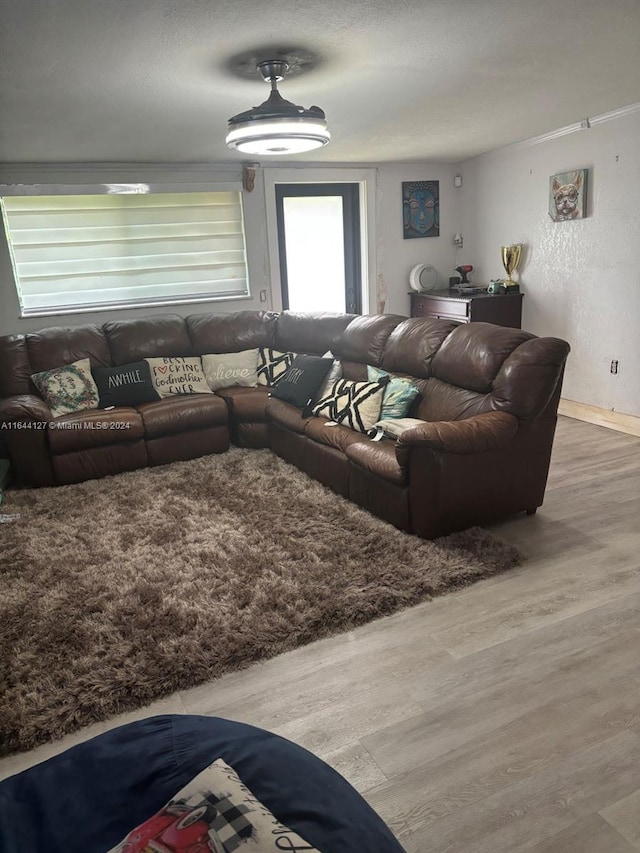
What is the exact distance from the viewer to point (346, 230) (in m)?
6.02

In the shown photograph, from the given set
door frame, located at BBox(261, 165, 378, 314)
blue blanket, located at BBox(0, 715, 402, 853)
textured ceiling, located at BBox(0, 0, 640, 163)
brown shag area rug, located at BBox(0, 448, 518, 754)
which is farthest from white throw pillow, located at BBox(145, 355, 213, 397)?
blue blanket, located at BBox(0, 715, 402, 853)

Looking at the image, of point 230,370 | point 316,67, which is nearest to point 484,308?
point 230,370

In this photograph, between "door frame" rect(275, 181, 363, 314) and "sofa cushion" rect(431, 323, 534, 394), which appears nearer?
"sofa cushion" rect(431, 323, 534, 394)

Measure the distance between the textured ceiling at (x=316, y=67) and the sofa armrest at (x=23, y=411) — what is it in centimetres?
166

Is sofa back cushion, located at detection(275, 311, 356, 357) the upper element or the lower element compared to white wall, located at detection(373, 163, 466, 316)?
lower

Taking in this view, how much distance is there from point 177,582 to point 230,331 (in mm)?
2786

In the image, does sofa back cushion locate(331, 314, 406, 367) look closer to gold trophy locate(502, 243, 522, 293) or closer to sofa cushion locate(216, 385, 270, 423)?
sofa cushion locate(216, 385, 270, 423)

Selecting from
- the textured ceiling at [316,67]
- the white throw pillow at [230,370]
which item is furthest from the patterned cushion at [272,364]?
the textured ceiling at [316,67]

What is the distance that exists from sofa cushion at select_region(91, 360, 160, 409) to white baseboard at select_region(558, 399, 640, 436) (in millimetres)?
3361

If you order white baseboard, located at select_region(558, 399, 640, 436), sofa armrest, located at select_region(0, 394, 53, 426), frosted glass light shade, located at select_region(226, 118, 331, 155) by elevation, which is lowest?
white baseboard, located at select_region(558, 399, 640, 436)

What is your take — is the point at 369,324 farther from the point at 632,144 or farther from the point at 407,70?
the point at 632,144

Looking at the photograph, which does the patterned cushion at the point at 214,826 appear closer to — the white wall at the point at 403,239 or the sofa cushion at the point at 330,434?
the sofa cushion at the point at 330,434

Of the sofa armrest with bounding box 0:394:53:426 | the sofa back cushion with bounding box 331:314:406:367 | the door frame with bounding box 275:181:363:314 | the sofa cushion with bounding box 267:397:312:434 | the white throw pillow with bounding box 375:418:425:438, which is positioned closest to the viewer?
the white throw pillow with bounding box 375:418:425:438

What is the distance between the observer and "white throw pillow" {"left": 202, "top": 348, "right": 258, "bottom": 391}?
491 centimetres
